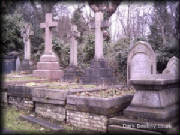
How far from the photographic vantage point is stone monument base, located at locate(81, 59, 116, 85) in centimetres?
837

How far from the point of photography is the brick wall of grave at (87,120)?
Answer: 495 centimetres

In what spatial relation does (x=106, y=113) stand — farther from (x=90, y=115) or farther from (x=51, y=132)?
(x=51, y=132)

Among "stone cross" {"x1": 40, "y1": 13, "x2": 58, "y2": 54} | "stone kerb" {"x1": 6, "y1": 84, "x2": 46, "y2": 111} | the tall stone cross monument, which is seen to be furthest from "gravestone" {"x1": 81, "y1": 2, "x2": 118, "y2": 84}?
the tall stone cross monument

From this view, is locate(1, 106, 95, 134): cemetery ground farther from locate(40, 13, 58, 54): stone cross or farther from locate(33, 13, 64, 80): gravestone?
locate(40, 13, 58, 54): stone cross

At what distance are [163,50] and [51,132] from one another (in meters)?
10.1

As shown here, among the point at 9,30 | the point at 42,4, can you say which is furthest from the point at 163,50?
the point at 42,4

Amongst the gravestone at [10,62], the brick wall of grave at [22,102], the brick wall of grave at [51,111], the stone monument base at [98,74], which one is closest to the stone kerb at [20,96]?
the brick wall of grave at [22,102]

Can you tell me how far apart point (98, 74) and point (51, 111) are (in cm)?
298

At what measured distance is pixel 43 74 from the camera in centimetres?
1085

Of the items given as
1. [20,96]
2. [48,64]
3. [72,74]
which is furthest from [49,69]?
[20,96]

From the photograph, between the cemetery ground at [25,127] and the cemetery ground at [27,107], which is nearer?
the cemetery ground at [25,127]

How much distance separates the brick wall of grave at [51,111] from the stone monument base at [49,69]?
14.1 feet

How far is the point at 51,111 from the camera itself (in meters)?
6.07

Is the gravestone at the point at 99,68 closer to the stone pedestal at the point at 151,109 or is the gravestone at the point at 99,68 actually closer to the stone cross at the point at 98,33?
the stone cross at the point at 98,33
